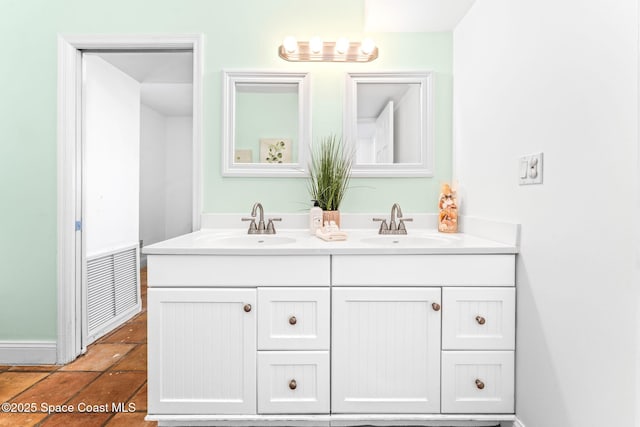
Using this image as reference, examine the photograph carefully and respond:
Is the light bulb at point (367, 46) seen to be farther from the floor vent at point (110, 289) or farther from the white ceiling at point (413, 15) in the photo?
the floor vent at point (110, 289)

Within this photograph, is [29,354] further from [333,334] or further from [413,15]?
[413,15]

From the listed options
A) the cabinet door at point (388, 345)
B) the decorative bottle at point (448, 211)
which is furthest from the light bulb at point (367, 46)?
the cabinet door at point (388, 345)

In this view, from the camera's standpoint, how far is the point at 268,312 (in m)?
1.38

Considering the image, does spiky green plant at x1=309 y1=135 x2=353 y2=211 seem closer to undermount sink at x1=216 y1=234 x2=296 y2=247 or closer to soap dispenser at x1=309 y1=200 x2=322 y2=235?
Result: soap dispenser at x1=309 y1=200 x2=322 y2=235

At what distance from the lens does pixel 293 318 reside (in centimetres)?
138

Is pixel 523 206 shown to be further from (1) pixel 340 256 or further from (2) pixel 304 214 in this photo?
(2) pixel 304 214

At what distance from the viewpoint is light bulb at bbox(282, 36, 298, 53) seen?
1.89 meters

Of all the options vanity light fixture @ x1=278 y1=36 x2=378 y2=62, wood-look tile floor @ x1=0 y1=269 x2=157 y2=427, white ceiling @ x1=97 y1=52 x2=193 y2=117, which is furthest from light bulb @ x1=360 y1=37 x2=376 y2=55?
wood-look tile floor @ x1=0 y1=269 x2=157 y2=427

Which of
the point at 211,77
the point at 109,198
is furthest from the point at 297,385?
the point at 109,198

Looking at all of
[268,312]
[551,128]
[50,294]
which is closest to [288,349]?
[268,312]

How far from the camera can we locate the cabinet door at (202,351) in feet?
4.51

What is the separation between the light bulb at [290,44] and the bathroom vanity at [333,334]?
3.64 feet

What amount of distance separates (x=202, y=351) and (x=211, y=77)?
54.7 inches

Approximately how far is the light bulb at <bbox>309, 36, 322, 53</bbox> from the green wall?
0.32 feet
